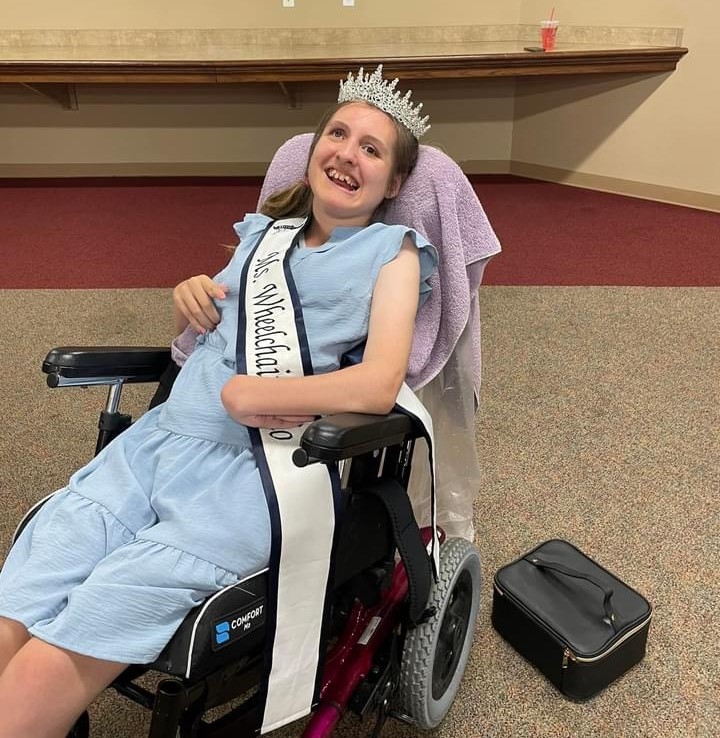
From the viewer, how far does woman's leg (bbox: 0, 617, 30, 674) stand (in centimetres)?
94

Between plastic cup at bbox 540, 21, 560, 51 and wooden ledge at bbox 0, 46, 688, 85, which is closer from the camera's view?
wooden ledge at bbox 0, 46, 688, 85

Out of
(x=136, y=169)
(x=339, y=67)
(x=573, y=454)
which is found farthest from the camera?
(x=136, y=169)

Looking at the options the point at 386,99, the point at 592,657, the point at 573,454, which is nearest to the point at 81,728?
the point at 592,657

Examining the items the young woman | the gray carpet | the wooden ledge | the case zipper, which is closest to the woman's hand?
the young woman

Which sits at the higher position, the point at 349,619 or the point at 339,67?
the point at 339,67

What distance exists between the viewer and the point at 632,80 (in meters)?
4.43

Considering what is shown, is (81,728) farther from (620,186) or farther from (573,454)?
(620,186)

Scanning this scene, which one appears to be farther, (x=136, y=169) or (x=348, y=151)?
(x=136, y=169)

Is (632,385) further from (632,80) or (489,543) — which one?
(632,80)

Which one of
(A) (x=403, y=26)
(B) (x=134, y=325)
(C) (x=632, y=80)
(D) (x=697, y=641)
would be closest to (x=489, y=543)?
(D) (x=697, y=641)

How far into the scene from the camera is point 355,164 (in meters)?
1.23

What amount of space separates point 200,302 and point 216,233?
290cm

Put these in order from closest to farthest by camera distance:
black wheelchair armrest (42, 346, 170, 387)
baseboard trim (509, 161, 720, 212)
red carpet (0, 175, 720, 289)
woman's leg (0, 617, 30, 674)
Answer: woman's leg (0, 617, 30, 674) < black wheelchair armrest (42, 346, 170, 387) < red carpet (0, 175, 720, 289) < baseboard trim (509, 161, 720, 212)

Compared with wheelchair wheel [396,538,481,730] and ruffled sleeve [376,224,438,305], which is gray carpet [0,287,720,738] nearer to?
wheelchair wheel [396,538,481,730]
